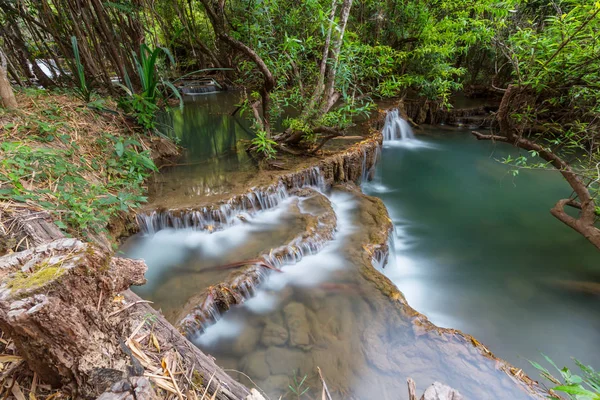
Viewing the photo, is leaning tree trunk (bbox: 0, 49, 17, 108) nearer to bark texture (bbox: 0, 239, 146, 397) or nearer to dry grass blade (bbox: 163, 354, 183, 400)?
bark texture (bbox: 0, 239, 146, 397)

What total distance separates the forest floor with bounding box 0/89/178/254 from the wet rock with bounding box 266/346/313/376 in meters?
1.82

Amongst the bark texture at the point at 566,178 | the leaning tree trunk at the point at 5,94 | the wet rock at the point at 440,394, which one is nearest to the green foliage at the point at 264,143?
the leaning tree trunk at the point at 5,94

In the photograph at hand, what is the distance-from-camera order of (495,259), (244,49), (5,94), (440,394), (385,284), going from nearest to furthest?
(440,394)
(385,284)
(5,94)
(244,49)
(495,259)

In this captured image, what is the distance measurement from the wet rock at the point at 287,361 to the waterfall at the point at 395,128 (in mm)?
6636

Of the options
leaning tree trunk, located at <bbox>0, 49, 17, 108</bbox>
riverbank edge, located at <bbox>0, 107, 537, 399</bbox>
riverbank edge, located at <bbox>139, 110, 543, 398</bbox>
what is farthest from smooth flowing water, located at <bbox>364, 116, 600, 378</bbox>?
leaning tree trunk, located at <bbox>0, 49, 17, 108</bbox>

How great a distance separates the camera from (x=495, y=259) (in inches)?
166

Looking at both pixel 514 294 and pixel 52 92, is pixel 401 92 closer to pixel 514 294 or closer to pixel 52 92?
pixel 514 294

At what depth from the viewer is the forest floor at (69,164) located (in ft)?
6.70

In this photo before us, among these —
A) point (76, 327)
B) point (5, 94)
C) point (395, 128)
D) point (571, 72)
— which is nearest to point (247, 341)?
point (76, 327)

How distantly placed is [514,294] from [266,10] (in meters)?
5.25

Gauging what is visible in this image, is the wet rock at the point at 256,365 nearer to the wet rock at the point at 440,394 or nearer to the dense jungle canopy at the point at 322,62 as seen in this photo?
the wet rock at the point at 440,394

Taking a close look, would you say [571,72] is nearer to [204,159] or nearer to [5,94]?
[204,159]

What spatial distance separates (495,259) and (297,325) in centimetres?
337

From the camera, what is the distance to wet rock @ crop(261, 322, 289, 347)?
2.55 m
